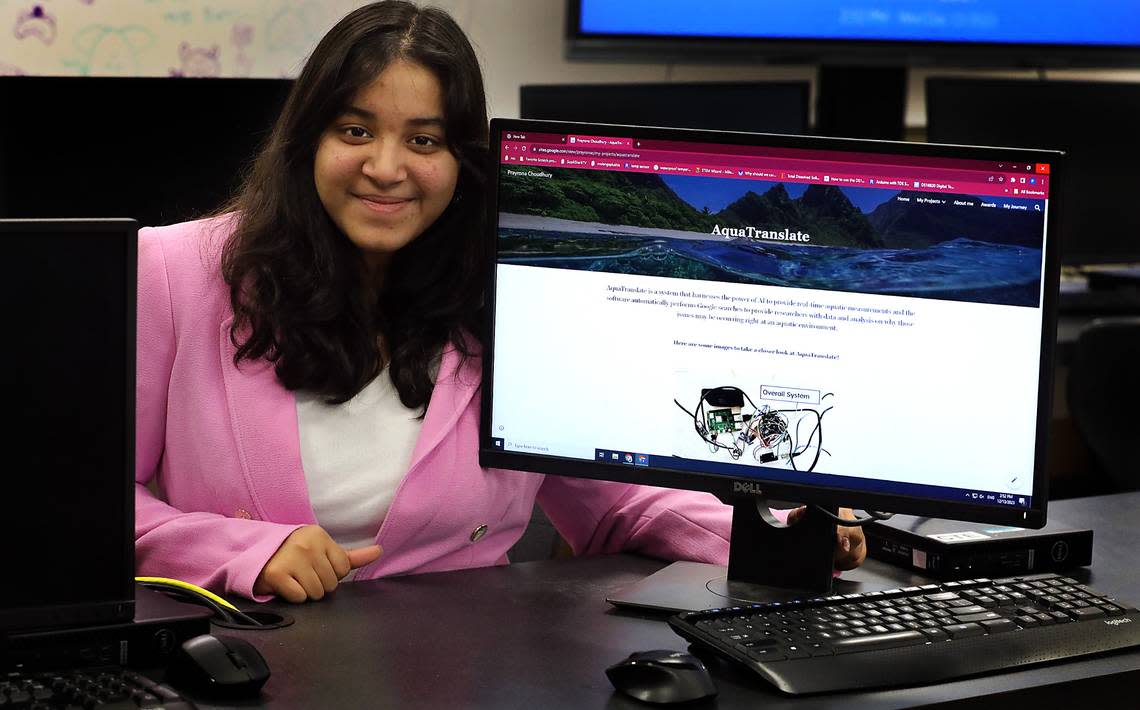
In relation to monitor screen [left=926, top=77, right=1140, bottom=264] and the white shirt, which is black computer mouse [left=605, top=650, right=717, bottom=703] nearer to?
the white shirt

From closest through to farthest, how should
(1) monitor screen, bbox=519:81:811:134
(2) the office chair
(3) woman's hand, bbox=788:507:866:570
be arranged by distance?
(3) woman's hand, bbox=788:507:866:570, (2) the office chair, (1) monitor screen, bbox=519:81:811:134

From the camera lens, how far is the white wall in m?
3.07

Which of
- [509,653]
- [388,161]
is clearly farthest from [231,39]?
[509,653]

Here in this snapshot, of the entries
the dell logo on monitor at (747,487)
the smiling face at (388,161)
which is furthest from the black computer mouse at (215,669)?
the smiling face at (388,161)

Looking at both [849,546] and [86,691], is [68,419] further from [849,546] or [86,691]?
[849,546]

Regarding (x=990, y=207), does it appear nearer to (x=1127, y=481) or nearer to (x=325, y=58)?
(x=325, y=58)

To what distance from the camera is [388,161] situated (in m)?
1.65

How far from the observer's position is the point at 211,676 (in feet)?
3.85

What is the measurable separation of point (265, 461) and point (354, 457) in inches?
4.1

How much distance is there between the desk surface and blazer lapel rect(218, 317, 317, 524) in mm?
148

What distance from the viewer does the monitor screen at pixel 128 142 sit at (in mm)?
2293

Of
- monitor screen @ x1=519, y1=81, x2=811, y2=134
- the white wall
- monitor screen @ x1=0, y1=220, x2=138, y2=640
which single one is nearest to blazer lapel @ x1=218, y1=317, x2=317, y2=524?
monitor screen @ x1=0, y1=220, x2=138, y2=640

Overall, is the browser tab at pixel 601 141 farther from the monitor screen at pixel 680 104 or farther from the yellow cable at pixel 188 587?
the monitor screen at pixel 680 104

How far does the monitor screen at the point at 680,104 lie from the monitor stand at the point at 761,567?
1.49m
